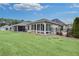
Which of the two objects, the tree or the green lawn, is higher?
the tree

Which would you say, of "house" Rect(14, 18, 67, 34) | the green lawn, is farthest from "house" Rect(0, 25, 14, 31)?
"house" Rect(14, 18, 67, 34)

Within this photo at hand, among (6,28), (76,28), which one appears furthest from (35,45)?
(76,28)

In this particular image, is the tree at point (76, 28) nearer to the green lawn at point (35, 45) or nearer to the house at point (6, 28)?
the green lawn at point (35, 45)

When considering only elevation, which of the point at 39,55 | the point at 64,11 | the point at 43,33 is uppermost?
the point at 64,11

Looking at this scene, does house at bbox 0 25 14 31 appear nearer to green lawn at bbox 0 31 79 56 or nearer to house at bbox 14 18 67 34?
green lawn at bbox 0 31 79 56

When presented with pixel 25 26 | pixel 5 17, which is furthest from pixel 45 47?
pixel 5 17

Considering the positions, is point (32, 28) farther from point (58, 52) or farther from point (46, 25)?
point (58, 52)

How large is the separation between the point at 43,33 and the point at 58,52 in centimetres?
35

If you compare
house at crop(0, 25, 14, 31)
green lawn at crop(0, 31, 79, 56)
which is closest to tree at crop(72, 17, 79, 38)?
green lawn at crop(0, 31, 79, 56)

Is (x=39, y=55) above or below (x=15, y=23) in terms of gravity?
below

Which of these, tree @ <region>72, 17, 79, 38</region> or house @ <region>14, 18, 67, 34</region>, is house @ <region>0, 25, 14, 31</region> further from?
tree @ <region>72, 17, 79, 38</region>

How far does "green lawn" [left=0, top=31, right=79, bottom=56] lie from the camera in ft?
13.3

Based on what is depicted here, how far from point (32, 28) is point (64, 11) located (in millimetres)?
515

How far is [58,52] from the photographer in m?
4.06
